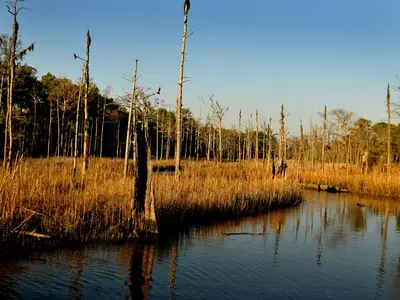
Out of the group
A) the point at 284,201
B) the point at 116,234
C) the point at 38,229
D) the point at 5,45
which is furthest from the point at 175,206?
the point at 5,45

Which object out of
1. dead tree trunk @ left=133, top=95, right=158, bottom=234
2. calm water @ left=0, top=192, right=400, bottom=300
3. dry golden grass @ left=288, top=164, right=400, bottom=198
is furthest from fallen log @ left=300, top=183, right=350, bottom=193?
dead tree trunk @ left=133, top=95, right=158, bottom=234

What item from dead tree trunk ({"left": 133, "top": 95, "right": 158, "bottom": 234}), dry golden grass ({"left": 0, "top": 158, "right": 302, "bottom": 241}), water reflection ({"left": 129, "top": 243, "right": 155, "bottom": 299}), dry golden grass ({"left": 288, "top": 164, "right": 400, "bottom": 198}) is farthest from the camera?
dry golden grass ({"left": 288, "top": 164, "right": 400, "bottom": 198})

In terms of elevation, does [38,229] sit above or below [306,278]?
above

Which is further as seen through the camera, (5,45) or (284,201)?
(5,45)

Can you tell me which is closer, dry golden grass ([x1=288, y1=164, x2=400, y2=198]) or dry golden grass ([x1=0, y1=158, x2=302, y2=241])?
dry golden grass ([x1=0, y1=158, x2=302, y2=241])

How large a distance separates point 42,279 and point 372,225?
10035 mm

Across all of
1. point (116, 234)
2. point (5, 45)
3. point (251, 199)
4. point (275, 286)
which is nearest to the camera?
point (275, 286)

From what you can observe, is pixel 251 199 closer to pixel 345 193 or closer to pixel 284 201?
pixel 284 201

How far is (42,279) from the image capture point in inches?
203

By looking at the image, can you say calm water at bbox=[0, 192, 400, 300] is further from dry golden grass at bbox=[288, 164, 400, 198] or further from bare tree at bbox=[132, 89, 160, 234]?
dry golden grass at bbox=[288, 164, 400, 198]

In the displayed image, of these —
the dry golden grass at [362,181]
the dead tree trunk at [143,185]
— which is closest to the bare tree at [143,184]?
the dead tree trunk at [143,185]

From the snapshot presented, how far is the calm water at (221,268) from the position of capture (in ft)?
16.8

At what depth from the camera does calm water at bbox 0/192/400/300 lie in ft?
16.8

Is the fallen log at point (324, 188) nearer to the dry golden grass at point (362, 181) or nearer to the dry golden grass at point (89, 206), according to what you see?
the dry golden grass at point (362, 181)
